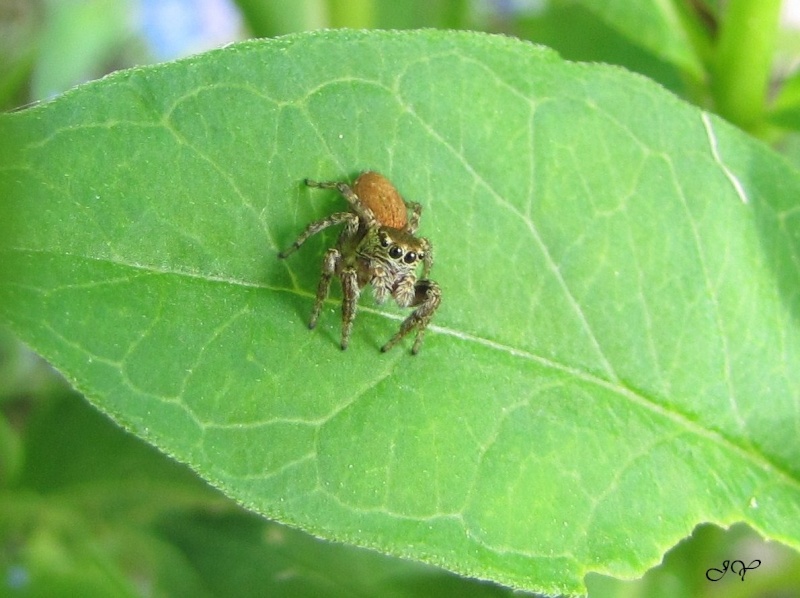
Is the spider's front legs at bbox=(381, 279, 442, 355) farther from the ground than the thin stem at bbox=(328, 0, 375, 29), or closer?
closer

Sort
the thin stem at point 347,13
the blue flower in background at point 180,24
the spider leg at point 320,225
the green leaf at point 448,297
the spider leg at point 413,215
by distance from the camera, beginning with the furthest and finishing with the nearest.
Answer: the blue flower in background at point 180,24, the thin stem at point 347,13, the spider leg at point 413,215, the spider leg at point 320,225, the green leaf at point 448,297

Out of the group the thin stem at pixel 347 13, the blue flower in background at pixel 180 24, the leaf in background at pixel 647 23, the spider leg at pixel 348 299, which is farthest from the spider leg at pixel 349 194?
the blue flower in background at pixel 180 24

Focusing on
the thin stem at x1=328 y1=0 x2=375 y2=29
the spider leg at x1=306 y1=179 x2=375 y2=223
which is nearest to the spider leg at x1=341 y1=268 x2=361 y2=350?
the spider leg at x1=306 y1=179 x2=375 y2=223

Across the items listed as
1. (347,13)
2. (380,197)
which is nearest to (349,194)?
(380,197)

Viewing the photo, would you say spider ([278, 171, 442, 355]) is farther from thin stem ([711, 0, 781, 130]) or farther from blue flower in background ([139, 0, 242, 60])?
blue flower in background ([139, 0, 242, 60])

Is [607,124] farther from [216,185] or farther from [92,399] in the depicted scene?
[92,399]

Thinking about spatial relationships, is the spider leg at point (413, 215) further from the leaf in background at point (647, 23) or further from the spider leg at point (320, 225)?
the leaf in background at point (647, 23)
